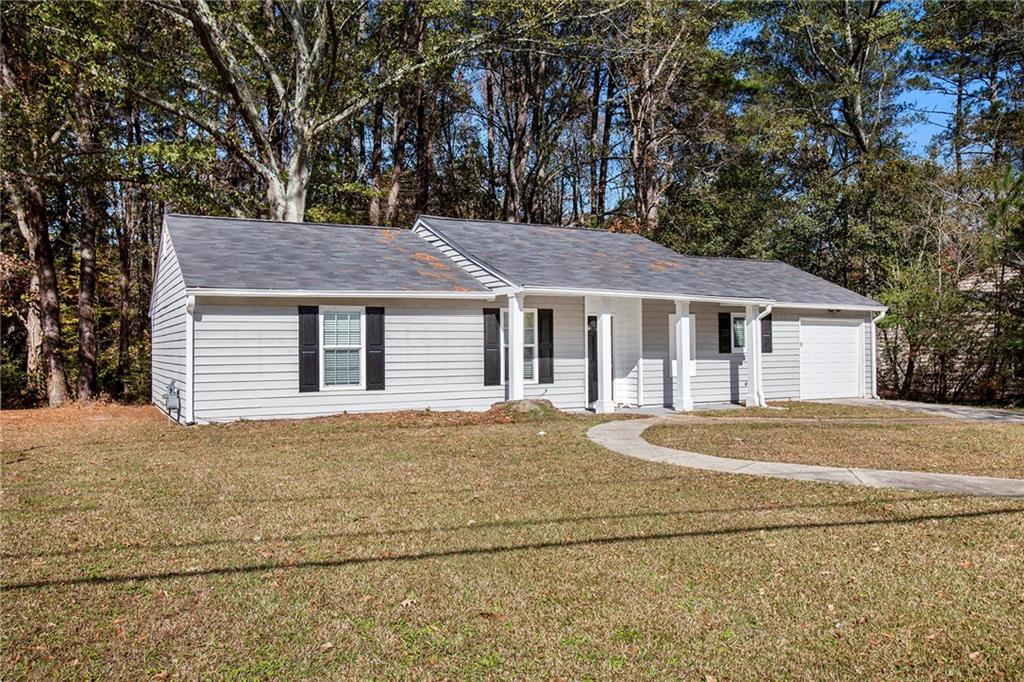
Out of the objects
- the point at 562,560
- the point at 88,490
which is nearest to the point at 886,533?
the point at 562,560

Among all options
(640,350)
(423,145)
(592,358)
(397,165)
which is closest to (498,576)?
(592,358)

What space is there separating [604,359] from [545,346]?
51.7 inches

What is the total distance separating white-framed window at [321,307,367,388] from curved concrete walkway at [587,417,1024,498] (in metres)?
5.48

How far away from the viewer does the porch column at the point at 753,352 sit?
15.5m

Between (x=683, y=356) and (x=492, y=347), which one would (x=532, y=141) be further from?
(x=492, y=347)

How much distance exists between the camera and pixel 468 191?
2908cm

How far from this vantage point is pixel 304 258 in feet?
44.5

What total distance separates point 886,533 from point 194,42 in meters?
22.6

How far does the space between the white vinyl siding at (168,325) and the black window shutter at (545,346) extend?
6.62 metres

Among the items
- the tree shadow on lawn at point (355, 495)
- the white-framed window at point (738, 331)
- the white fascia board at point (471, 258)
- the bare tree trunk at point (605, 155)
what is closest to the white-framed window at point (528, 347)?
the white fascia board at point (471, 258)

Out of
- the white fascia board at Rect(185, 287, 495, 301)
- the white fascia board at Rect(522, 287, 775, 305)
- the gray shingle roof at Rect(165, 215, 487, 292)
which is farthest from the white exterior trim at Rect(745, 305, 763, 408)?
the gray shingle roof at Rect(165, 215, 487, 292)

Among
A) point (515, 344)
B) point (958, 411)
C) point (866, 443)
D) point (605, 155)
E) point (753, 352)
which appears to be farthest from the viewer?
point (605, 155)

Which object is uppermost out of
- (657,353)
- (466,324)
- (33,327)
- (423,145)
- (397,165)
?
(423,145)

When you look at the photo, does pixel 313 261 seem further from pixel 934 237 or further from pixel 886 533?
pixel 934 237
